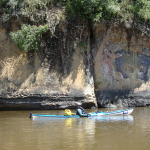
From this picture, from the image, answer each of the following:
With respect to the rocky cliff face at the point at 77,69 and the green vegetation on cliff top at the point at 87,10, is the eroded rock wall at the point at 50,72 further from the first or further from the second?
the green vegetation on cliff top at the point at 87,10

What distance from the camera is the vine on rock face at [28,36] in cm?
1398

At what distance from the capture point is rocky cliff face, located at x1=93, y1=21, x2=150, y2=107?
1583cm

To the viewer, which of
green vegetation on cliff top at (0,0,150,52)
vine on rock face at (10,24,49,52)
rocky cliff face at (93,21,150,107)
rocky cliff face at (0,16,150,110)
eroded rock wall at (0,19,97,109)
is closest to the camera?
vine on rock face at (10,24,49,52)

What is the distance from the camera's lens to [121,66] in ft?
53.5

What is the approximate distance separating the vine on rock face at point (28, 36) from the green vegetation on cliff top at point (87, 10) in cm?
9

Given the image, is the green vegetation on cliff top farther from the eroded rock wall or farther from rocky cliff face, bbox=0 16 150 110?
the eroded rock wall

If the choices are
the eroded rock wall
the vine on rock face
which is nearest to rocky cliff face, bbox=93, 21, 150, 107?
the eroded rock wall

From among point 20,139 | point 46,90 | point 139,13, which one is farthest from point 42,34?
point 20,139

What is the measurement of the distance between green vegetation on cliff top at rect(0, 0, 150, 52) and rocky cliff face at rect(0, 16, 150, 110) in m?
0.66

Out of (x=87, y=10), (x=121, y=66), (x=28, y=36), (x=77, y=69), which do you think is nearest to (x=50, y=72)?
(x=77, y=69)

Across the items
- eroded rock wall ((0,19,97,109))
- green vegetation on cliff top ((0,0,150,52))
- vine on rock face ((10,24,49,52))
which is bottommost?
eroded rock wall ((0,19,97,109))

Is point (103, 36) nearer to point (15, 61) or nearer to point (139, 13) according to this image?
point (139, 13)

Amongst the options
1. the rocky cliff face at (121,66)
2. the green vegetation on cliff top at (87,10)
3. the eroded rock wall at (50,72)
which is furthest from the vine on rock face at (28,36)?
the rocky cliff face at (121,66)

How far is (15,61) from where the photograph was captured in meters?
14.8
